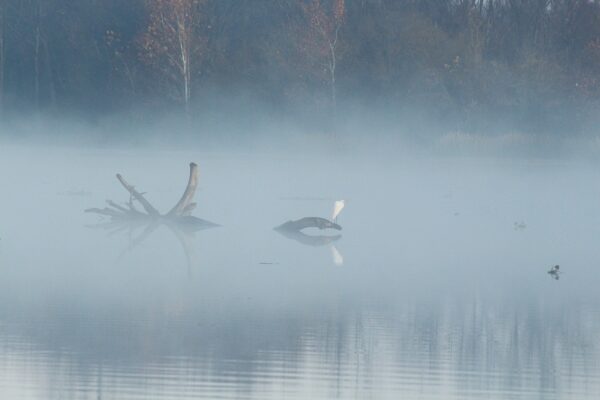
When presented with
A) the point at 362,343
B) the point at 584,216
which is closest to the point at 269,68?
the point at 584,216

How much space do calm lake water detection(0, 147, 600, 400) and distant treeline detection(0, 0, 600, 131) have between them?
62.9ft

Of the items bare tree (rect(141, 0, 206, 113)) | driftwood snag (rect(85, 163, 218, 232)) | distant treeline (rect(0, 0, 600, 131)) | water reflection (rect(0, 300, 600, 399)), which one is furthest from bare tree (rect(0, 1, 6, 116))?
water reflection (rect(0, 300, 600, 399))

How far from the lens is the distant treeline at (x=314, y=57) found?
46875 mm

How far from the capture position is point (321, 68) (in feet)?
166

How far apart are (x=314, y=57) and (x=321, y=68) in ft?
1.44

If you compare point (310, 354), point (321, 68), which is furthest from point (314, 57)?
point (310, 354)

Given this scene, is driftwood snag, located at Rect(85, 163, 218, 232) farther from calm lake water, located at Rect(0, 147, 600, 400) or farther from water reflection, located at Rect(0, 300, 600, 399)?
water reflection, located at Rect(0, 300, 600, 399)

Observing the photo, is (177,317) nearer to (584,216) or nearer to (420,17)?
(584,216)

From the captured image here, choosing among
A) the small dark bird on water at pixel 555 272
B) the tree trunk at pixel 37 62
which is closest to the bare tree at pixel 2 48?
the tree trunk at pixel 37 62

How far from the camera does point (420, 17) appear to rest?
163 feet

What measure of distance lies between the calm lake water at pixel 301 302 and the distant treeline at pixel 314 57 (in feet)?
62.9

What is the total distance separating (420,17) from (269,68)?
580cm

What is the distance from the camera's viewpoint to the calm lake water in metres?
9.68

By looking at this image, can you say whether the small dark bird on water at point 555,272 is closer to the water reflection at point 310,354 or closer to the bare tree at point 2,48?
the water reflection at point 310,354
